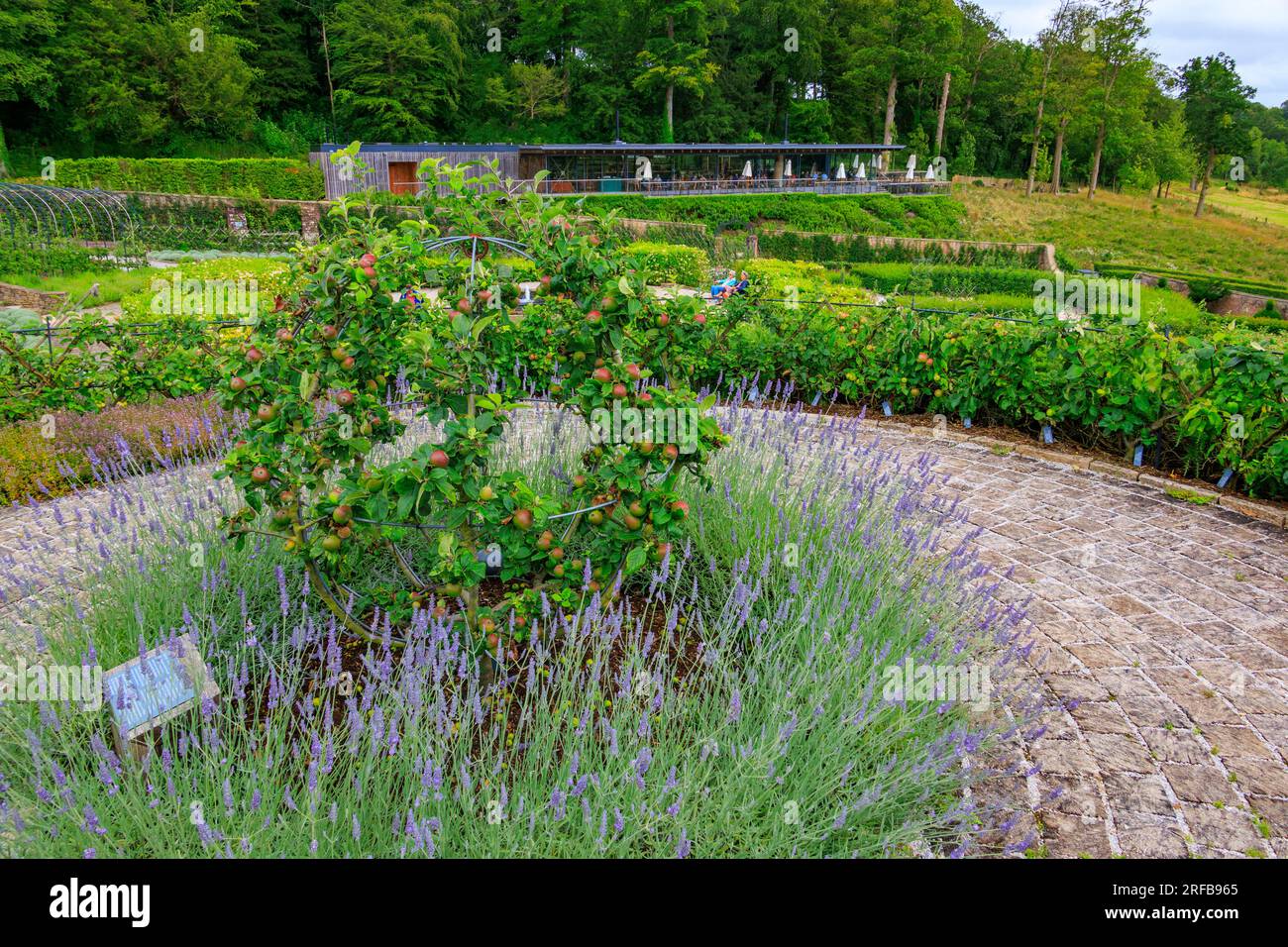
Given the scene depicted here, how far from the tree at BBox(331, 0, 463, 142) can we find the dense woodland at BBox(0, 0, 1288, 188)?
0.11 meters

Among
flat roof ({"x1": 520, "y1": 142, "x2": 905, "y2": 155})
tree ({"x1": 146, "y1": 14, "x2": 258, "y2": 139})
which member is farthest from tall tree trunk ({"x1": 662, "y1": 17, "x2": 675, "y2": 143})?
tree ({"x1": 146, "y1": 14, "x2": 258, "y2": 139})

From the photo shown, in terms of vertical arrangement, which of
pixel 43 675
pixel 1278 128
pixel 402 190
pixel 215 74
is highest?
pixel 1278 128

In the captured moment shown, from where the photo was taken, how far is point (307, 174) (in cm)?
3052

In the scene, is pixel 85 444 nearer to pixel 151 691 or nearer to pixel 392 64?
pixel 151 691

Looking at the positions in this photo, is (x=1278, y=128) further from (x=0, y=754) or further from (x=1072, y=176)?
(x=0, y=754)

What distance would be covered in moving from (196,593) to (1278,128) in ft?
357

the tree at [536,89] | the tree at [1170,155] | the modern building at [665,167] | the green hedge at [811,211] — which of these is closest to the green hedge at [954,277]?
the green hedge at [811,211]

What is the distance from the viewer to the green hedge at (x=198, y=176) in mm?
26984

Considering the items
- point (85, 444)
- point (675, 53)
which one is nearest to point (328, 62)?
point (675, 53)

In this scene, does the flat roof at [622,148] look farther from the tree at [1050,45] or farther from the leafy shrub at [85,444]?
the leafy shrub at [85,444]

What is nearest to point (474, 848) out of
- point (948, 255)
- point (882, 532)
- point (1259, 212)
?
point (882, 532)

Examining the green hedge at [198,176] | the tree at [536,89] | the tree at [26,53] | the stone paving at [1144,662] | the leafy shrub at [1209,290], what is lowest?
the stone paving at [1144,662]

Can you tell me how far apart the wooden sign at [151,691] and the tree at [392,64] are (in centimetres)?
4103

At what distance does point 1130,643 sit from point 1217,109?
190 feet
